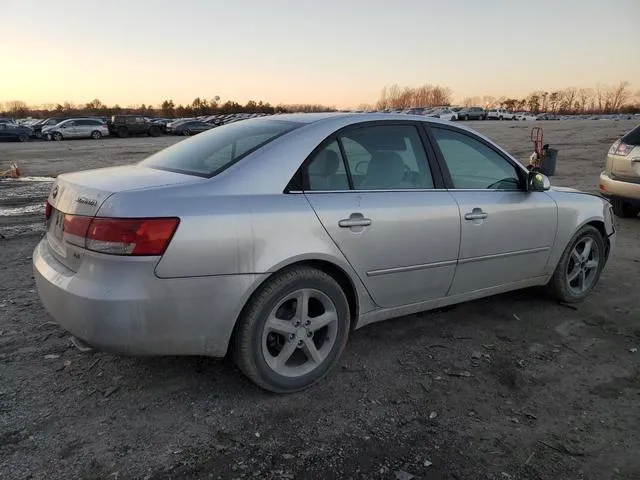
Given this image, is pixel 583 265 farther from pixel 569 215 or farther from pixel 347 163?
pixel 347 163

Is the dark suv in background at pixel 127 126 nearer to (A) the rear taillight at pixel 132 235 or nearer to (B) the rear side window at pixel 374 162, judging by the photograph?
(B) the rear side window at pixel 374 162

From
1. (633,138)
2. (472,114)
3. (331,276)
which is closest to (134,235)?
(331,276)

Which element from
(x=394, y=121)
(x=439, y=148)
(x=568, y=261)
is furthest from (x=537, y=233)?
(x=394, y=121)

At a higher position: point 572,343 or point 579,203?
point 579,203

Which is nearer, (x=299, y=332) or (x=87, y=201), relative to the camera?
(x=87, y=201)

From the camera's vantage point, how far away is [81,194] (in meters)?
2.73

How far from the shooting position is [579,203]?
4434 mm

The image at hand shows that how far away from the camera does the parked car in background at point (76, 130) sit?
37062mm

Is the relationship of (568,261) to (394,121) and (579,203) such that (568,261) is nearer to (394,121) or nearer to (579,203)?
(579,203)

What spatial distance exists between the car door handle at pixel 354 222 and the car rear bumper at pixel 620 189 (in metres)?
5.86

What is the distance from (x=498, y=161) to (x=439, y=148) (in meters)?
0.66

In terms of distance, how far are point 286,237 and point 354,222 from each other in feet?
1.53

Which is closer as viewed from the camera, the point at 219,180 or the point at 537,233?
the point at 219,180

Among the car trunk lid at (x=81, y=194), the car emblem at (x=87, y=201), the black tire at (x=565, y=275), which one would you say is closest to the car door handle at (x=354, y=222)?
the car trunk lid at (x=81, y=194)
